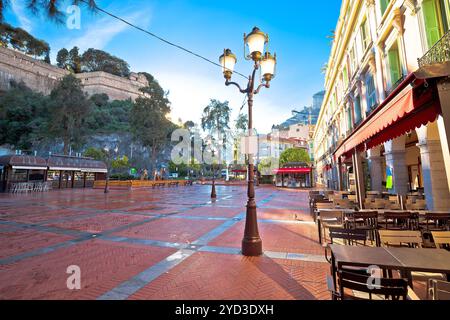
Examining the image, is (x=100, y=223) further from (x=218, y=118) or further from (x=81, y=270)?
(x=218, y=118)

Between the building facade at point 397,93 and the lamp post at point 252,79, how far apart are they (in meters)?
2.73

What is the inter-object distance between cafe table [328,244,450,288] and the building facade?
5.99ft

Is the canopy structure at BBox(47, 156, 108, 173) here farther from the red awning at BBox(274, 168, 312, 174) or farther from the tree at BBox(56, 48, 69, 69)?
the tree at BBox(56, 48, 69, 69)

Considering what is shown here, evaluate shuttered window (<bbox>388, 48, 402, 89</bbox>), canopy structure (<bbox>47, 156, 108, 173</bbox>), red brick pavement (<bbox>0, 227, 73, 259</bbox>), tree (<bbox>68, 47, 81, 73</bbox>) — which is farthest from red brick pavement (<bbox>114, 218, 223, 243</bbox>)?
tree (<bbox>68, 47, 81, 73</bbox>)

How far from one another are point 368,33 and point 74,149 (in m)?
48.7

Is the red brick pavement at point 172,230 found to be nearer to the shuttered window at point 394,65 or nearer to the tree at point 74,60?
the shuttered window at point 394,65

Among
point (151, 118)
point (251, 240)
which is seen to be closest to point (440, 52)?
point (251, 240)

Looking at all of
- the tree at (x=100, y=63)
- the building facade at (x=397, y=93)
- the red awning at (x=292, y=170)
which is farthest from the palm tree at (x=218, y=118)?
the tree at (x=100, y=63)

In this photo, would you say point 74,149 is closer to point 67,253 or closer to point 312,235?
point 67,253

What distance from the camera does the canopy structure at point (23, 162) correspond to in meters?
21.2

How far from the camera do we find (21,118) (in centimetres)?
4578

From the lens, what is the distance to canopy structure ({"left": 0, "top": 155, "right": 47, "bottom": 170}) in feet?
69.5

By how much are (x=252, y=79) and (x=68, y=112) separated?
149ft
